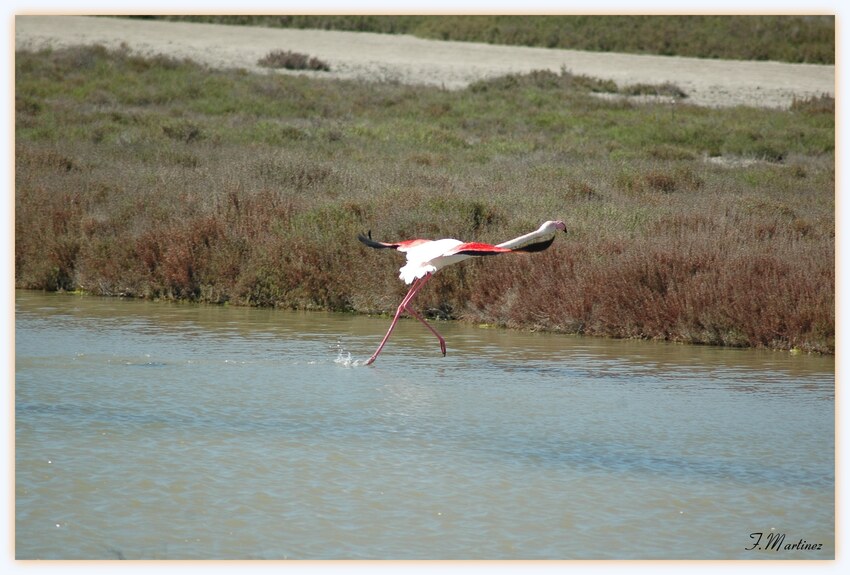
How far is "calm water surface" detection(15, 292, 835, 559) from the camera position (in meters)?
6.34

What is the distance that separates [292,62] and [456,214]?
25.7m

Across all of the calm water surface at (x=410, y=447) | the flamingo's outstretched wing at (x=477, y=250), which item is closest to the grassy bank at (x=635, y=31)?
the calm water surface at (x=410, y=447)

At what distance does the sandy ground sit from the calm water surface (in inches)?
954

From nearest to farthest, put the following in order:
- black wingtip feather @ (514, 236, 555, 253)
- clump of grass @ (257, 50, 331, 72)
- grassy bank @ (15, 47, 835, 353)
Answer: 1. black wingtip feather @ (514, 236, 555, 253)
2. grassy bank @ (15, 47, 835, 353)
3. clump of grass @ (257, 50, 331, 72)

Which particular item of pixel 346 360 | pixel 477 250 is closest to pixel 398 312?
pixel 346 360

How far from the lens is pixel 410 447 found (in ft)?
26.8

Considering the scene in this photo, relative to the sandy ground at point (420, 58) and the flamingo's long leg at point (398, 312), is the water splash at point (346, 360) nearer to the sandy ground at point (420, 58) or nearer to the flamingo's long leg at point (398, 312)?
the flamingo's long leg at point (398, 312)

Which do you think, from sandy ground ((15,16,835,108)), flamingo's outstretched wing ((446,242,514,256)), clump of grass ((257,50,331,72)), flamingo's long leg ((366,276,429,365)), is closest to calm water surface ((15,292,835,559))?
flamingo's long leg ((366,276,429,365))

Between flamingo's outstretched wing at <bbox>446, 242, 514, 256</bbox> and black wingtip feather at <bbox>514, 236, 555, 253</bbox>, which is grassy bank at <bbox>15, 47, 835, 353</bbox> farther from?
black wingtip feather at <bbox>514, 236, 555, 253</bbox>

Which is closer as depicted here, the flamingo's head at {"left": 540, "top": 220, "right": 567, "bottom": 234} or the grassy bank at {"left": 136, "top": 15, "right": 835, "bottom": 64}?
the flamingo's head at {"left": 540, "top": 220, "right": 567, "bottom": 234}

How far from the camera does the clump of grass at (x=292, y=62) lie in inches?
1545

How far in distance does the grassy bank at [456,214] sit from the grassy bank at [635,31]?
31.0 feet

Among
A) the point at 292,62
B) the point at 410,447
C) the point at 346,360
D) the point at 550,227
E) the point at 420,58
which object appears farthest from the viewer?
the point at 420,58

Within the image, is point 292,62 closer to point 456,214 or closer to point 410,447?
point 456,214
